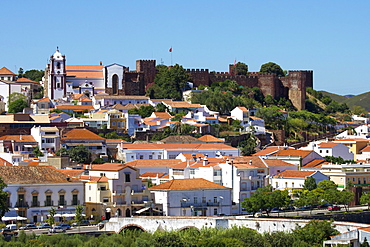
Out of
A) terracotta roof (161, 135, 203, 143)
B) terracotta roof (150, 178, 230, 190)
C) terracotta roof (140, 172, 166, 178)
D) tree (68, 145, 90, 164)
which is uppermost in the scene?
terracotta roof (161, 135, 203, 143)

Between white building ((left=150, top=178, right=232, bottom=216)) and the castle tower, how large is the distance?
154 feet

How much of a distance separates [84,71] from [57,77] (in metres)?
5.76

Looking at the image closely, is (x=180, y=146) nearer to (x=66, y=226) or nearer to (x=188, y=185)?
(x=188, y=185)

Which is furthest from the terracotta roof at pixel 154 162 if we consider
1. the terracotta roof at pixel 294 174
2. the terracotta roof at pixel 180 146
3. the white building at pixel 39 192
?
the white building at pixel 39 192

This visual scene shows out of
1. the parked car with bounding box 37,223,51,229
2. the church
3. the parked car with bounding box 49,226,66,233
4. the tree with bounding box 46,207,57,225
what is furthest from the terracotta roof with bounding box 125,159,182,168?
the church

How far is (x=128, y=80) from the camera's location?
368ft

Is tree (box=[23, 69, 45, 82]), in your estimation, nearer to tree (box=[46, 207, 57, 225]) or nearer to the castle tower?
the castle tower

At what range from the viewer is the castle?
107375 millimetres

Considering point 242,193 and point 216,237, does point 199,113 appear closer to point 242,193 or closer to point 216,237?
point 242,193

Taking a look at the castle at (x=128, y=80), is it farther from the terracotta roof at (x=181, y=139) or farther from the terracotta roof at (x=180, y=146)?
the terracotta roof at (x=180, y=146)

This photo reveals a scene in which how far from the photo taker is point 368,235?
44781 millimetres

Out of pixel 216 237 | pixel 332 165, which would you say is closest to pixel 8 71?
pixel 332 165

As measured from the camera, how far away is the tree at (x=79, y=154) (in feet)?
265

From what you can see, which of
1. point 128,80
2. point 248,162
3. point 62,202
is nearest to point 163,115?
point 128,80
